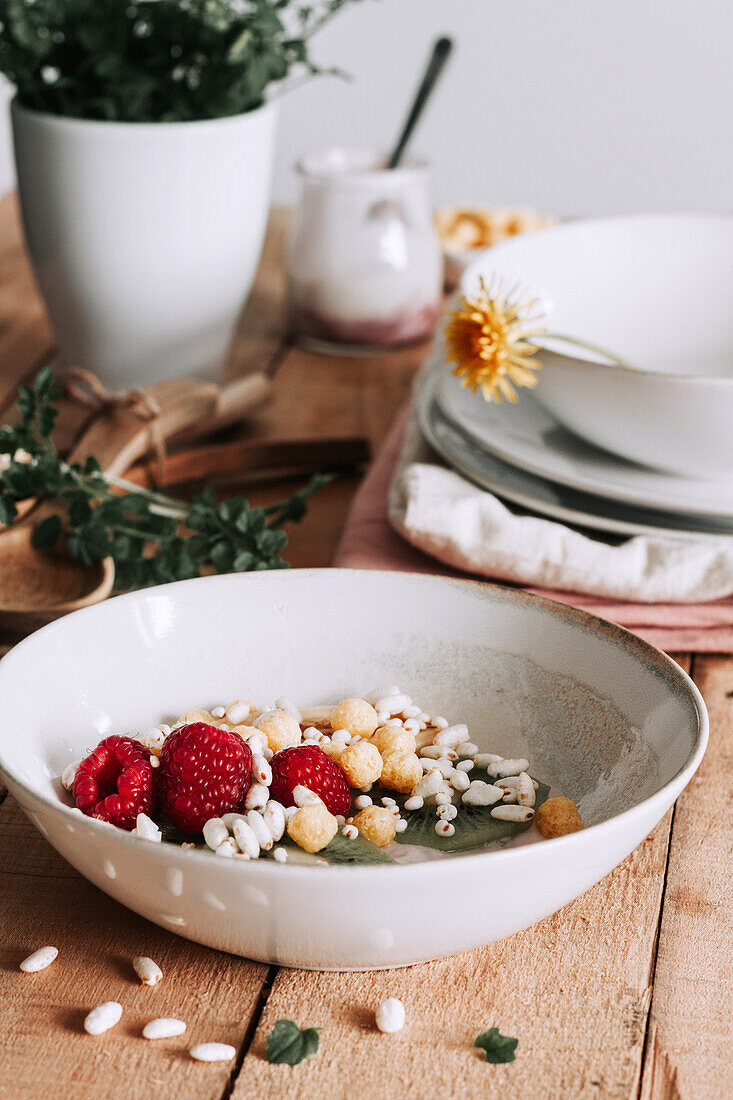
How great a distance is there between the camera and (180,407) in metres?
1.03

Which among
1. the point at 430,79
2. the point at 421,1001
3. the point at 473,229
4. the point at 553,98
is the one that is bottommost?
the point at 553,98

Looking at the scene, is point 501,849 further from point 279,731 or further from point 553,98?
point 553,98

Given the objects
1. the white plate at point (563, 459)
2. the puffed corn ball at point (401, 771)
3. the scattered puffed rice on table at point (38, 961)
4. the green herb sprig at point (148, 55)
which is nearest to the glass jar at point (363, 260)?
the green herb sprig at point (148, 55)

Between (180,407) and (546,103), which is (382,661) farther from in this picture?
(546,103)

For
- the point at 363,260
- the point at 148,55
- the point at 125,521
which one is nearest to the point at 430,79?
the point at 363,260

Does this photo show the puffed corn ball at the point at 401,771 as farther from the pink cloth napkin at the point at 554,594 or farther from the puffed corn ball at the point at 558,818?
the pink cloth napkin at the point at 554,594

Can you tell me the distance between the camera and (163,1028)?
0.48 meters

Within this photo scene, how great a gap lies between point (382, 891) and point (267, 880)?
0.14ft

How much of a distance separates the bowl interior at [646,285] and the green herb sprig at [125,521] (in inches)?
15.0

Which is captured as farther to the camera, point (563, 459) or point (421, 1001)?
point (563, 459)

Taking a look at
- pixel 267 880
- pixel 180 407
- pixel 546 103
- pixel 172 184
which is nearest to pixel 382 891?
pixel 267 880

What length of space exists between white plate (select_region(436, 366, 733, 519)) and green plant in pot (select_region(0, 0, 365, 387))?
28 centimetres

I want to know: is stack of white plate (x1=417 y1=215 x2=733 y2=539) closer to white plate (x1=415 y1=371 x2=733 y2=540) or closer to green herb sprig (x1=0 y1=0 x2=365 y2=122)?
white plate (x1=415 y1=371 x2=733 y2=540)

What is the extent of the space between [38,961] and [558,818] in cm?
24
